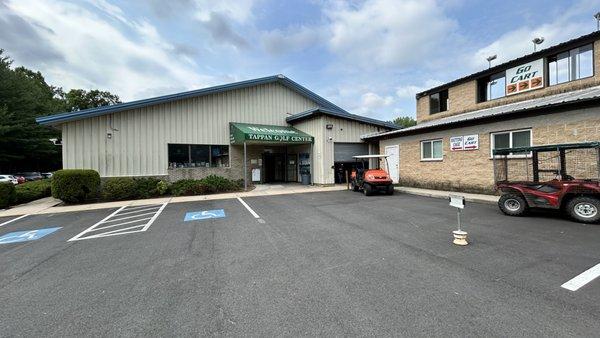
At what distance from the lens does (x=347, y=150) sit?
18969 millimetres

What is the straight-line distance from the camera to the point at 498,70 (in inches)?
580

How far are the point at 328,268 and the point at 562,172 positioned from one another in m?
7.90

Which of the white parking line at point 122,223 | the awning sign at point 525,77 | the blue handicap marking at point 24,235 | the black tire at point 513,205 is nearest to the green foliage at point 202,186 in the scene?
the white parking line at point 122,223

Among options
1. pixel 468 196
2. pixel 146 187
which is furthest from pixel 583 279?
pixel 146 187

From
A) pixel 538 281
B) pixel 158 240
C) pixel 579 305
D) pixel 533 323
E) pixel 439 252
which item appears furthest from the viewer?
pixel 158 240

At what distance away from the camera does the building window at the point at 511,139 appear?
420 inches

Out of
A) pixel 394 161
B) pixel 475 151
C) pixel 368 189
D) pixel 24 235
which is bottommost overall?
pixel 24 235

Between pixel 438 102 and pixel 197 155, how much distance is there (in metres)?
16.4

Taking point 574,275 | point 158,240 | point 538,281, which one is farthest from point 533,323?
point 158,240

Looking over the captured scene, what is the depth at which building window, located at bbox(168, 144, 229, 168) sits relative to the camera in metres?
16.5

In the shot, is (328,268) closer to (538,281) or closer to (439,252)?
(439,252)

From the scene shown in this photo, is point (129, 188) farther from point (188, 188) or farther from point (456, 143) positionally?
point (456, 143)

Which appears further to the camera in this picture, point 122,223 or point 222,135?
point 222,135

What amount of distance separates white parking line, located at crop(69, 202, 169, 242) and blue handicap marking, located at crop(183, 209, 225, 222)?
1.06 meters
